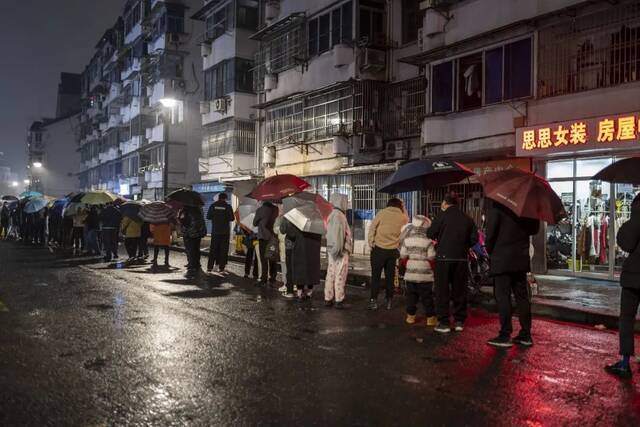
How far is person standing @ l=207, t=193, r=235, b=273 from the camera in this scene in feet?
50.0

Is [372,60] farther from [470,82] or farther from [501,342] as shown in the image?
[501,342]

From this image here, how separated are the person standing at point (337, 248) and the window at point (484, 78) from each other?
7671mm

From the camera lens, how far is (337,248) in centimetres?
1017

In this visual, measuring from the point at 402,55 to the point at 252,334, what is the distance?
15.2m

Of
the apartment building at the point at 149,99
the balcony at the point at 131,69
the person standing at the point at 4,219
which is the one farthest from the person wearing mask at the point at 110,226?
the balcony at the point at 131,69

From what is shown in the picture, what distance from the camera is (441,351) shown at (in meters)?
7.22

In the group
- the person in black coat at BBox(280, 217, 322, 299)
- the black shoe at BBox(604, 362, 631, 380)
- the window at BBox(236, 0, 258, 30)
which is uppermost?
the window at BBox(236, 0, 258, 30)

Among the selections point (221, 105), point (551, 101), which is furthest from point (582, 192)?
point (221, 105)

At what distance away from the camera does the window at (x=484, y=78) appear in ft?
50.5

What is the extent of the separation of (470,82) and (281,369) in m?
12.9

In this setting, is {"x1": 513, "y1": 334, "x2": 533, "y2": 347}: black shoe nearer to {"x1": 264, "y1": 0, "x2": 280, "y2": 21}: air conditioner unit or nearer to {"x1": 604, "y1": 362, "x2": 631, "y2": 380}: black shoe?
{"x1": 604, "y1": 362, "x2": 631, "y2": 380}: black shoe

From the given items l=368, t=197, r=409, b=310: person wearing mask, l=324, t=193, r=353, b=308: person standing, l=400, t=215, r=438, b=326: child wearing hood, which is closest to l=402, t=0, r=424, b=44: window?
l=324, t=193, r=353, b=308: person standing

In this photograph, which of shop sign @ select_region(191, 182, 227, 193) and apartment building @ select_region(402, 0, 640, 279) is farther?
shop sign @ select_region(191, 182, 227, 193)

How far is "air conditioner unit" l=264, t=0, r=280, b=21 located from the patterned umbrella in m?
13.9
